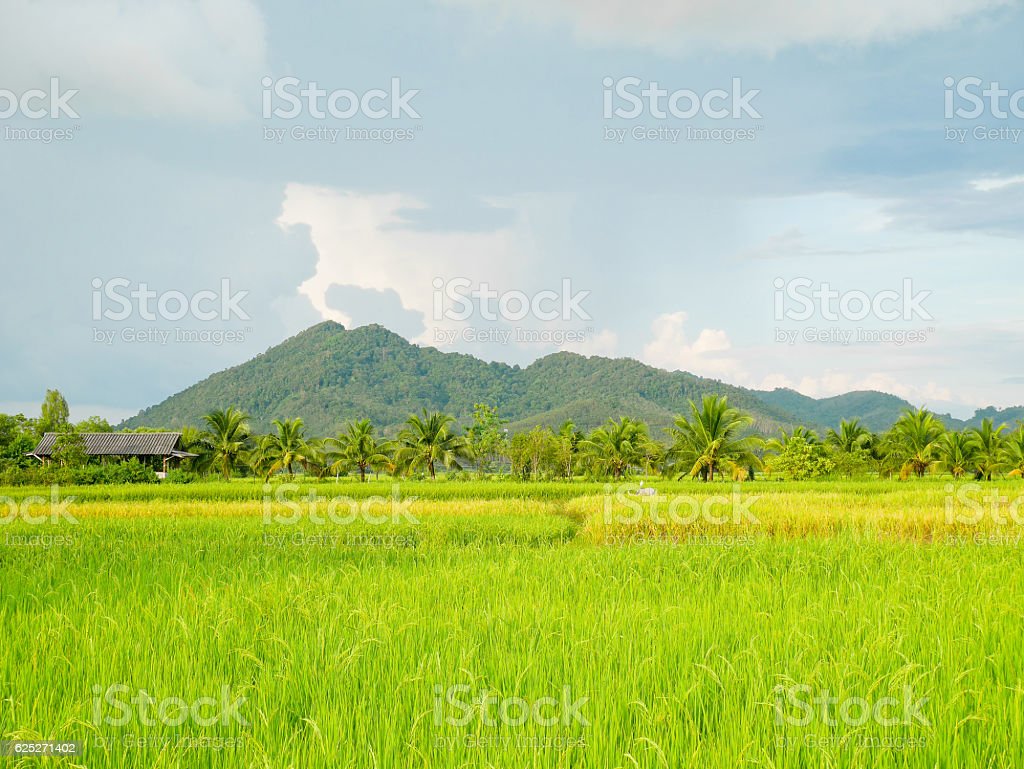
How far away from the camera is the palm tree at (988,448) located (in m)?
40.8

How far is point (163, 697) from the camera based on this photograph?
3.69 meters

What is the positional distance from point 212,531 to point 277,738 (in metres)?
10.3

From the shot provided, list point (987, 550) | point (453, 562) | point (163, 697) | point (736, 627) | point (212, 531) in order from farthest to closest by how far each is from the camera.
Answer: point (212, 531), point (987, 550), point (453, 562), point (736, 627), point (163, 697)

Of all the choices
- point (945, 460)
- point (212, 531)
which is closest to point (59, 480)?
point (212, 531)

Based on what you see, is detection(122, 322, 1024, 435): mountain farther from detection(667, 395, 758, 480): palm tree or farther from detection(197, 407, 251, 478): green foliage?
detection(667, 395, 758, 480): palm tree

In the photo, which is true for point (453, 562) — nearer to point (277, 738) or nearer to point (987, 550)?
point (277, 738)

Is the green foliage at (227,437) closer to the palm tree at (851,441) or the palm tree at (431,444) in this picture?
the palm tree at (431,444)

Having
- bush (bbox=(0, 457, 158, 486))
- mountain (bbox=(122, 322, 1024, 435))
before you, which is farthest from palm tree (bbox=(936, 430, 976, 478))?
mountain (bbox=(122, 322, 1024, 435))

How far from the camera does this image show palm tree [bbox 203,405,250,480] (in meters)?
41.8

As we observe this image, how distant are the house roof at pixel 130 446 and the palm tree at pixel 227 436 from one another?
483 centimetres

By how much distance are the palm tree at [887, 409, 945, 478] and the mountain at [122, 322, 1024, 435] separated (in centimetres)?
6503

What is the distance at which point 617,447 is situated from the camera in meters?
41.1

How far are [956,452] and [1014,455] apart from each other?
2.91 meters

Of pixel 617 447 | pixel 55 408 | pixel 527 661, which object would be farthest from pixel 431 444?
pixel 55 408
